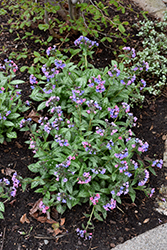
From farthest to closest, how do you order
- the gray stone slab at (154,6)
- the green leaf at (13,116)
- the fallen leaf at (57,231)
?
the gray stone slab at (154,6), the green leaf at (13,116), the fallen leaf at (57,231)

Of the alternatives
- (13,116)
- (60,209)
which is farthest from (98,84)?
(60,209)

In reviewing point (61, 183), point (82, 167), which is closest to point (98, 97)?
point (82, 167)

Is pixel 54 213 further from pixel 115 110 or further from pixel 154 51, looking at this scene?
pixel 154 51

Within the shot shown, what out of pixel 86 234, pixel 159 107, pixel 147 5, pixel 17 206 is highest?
pixel 147 5

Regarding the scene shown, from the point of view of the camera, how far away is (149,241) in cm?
257

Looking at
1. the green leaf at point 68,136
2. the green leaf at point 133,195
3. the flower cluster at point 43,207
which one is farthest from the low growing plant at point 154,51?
the flower cluster at point 43,207

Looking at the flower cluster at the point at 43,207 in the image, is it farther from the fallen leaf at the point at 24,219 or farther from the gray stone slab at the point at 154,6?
the gray stone slab at the point at 154,6

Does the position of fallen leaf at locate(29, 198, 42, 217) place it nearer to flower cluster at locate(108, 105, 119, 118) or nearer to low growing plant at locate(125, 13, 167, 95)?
flower cluster at locate(108, 105, 119, 118)

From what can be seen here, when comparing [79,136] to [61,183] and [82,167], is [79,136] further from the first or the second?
[61,183]

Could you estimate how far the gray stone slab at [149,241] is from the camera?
2.53m

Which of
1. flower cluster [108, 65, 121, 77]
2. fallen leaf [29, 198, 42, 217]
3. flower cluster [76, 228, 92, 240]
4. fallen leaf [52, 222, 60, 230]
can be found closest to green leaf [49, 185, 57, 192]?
fallen leaf [29, 198, 42, 217]

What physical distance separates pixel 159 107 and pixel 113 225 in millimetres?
2036

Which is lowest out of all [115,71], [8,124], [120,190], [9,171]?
[9,171]

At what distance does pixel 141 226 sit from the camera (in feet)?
8.85
